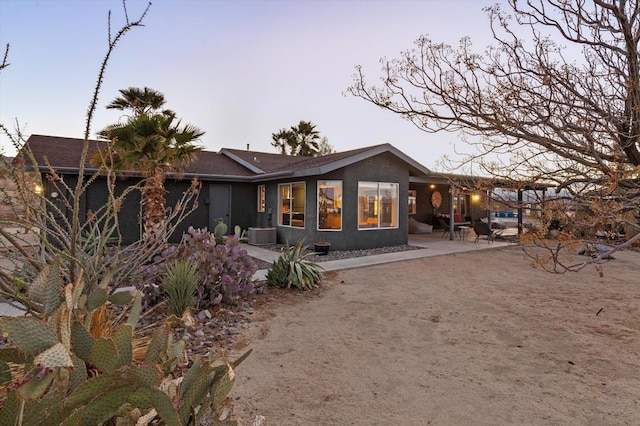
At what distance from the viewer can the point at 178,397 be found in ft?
5.22

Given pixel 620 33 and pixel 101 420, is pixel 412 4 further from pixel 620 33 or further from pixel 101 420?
pixel 101 420

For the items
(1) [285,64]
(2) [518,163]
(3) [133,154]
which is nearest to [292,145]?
(1) [285,64]

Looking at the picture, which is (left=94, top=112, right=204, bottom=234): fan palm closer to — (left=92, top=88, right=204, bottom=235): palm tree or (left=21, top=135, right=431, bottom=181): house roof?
(left=92, top=88, right=204, bottom=235): palm tree

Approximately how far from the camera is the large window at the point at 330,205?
37.9 feet

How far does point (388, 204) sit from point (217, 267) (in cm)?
832

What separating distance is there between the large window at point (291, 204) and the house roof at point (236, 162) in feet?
2.13

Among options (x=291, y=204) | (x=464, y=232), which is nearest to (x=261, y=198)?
(x=291, y=204)

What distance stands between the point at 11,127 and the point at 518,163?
183 inches

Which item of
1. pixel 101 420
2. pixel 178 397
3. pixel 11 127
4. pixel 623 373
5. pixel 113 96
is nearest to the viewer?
pixel 101 420

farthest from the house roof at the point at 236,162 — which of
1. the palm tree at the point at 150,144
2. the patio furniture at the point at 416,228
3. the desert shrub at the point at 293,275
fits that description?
the patio furniture at the point at 416,228

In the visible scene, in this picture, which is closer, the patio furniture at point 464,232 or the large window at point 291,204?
the large window at point 291,204

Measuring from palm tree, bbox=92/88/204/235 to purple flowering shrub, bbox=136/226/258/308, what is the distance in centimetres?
344

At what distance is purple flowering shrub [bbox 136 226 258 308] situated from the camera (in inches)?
216

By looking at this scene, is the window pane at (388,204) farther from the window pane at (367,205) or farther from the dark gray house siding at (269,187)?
the window pane at (367,205)
